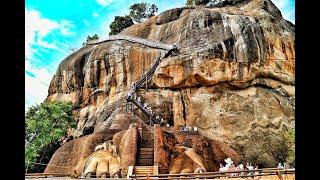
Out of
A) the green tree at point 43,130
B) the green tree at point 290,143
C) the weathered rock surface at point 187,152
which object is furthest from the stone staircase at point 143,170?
the green tree at point 290,143

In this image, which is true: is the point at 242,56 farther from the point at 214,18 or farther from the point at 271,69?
the point at 214,18

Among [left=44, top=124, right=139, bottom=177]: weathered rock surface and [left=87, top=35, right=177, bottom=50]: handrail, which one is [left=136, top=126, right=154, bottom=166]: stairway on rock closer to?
[left=44, top=124, right=139, bottom=177]: weathered rock surface

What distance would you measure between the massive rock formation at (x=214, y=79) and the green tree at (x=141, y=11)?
680cm

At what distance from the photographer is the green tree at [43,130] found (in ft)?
59.4

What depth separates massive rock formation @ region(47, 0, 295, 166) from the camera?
18562 millimetres

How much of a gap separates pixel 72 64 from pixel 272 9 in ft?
33.9

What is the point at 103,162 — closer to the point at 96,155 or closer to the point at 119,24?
the point at 96,155

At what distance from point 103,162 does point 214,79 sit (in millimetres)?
7206

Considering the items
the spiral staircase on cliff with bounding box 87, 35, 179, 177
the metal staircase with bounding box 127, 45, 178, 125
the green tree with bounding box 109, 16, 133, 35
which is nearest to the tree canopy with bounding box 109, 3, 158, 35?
the green tree with bounding box 109, 16, 133, 35

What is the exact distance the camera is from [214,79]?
1948 centimetres

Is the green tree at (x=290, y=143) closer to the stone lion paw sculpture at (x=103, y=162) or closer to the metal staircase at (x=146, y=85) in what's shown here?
the metal staircase at (x=146, y=85)

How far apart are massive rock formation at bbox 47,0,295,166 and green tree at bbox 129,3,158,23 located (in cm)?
680
